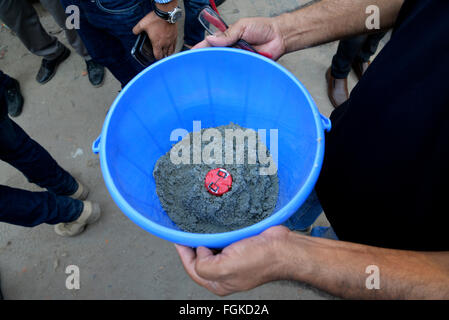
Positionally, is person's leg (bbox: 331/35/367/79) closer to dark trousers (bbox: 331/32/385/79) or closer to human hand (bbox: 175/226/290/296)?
dark trousers (bbox: 331/32/385/79)

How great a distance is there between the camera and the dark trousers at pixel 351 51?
1.50 metres

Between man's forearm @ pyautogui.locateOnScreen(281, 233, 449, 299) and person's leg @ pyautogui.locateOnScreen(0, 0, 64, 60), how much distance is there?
1932mm

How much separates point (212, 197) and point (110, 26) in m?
0.84

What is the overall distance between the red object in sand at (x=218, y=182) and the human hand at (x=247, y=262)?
9.2 inches

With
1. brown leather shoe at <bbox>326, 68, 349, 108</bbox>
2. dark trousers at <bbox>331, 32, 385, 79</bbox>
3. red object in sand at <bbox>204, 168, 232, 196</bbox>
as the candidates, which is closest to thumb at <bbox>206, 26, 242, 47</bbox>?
red object in sand at <bbox>204, 168, 232, 196</bbox>

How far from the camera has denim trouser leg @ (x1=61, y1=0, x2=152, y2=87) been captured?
1029 mm

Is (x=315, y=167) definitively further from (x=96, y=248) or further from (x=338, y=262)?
(x=96, y=248)

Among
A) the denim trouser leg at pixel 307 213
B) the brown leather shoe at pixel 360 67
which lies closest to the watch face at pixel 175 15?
the denim trouser leg at pixel 307 213

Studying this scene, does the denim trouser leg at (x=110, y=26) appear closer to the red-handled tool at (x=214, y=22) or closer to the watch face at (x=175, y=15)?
the watch face at (x=175, y=15)

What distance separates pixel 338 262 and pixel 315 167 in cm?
22
